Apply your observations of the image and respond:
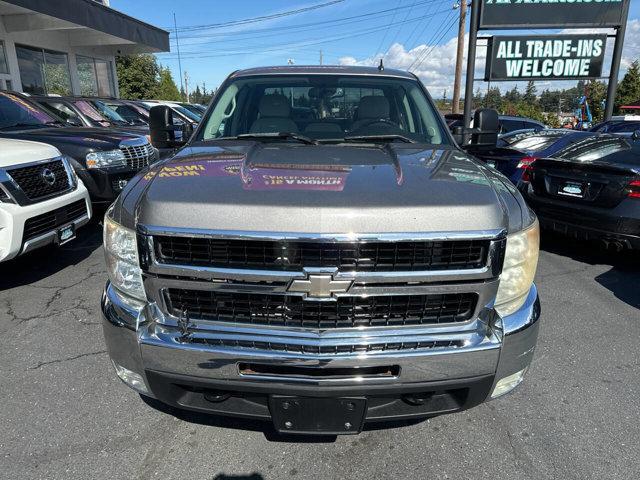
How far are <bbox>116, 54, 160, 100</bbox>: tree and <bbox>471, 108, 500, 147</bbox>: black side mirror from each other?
2901cm

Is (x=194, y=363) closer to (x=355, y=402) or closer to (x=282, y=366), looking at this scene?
(x=282, y=366)

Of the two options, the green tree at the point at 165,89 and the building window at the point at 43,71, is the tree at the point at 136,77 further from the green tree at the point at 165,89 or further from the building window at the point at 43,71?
the building window at the point at 43,71

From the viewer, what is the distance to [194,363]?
6.24 feet

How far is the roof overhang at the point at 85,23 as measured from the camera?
13.8m

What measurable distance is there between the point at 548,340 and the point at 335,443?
2016mm

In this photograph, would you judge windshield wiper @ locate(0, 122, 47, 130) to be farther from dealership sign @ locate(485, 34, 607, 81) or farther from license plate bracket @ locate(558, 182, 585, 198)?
dealership sign @ locate(485, 34, 607, 81)

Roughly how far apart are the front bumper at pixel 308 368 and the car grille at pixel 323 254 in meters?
0.30

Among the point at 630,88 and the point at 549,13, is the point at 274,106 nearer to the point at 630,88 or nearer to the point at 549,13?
the point at 549,13

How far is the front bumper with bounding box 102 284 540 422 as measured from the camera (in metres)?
1.87

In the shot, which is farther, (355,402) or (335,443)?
(335,443)

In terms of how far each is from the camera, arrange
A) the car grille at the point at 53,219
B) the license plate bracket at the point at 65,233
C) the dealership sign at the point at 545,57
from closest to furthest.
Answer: the car grille at the point at 53,219, the license plate bracket at the point at 65,233, the dealership sign at the point at 545,57

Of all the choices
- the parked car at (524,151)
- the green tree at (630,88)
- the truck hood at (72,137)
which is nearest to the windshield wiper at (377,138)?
the parked car at (524,151)

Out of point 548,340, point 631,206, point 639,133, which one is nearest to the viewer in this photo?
point 548,340

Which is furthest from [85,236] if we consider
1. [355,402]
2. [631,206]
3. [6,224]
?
[631,206]
